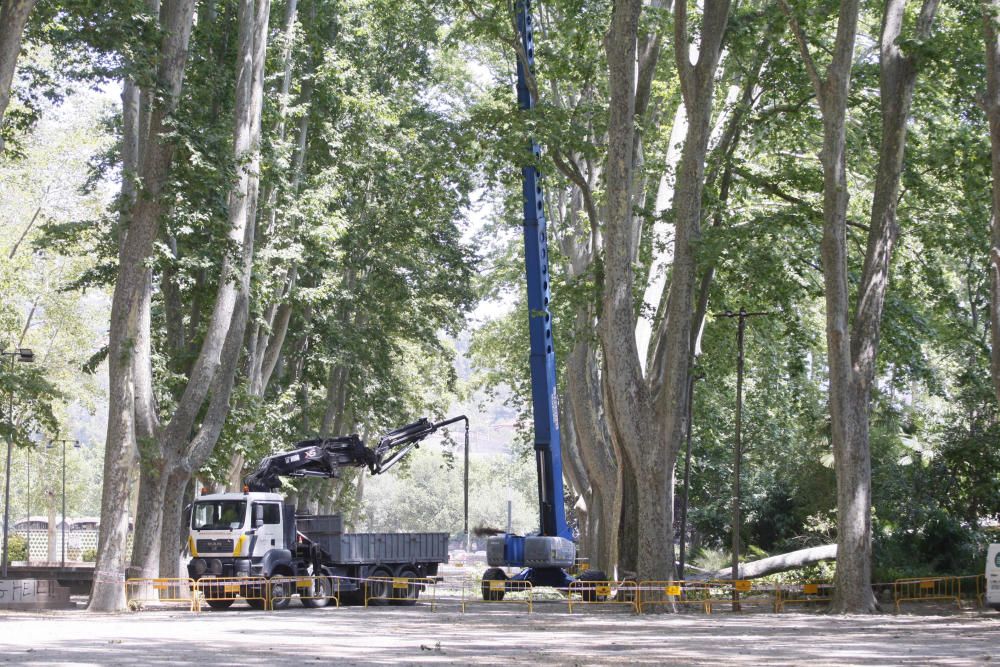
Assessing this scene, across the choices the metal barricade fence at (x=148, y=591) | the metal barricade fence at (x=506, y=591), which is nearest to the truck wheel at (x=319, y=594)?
the metal barricade fence at (x=148, y=591)

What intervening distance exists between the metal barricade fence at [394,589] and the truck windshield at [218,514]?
3532 mm

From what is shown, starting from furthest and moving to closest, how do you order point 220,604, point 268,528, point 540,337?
1. point 268,528
2. point 220,604
3. point 540,337

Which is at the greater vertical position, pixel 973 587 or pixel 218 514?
pixel 218 514

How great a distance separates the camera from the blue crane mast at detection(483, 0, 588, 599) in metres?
26.9

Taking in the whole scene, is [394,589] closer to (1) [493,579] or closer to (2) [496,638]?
(1) [493,579]

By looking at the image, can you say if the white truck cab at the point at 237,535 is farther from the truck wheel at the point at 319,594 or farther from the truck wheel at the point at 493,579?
the truck wheel at the point at 493,579

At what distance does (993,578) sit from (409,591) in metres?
13.9

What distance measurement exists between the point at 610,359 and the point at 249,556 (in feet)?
33.5

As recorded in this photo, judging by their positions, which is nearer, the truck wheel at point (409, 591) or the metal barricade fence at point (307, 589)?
the metal barricade fence at point (307, 589)

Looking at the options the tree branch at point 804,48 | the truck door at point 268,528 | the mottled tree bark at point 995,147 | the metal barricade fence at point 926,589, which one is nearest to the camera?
the mottled tree bark at point 995,147

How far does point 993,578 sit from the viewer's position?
24.2 m

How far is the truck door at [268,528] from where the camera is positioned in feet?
93.1

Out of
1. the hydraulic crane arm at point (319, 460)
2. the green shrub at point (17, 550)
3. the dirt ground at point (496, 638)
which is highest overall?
the hydraulic crane arm at point (319, 460)

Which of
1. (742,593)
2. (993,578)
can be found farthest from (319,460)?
(993,578)
